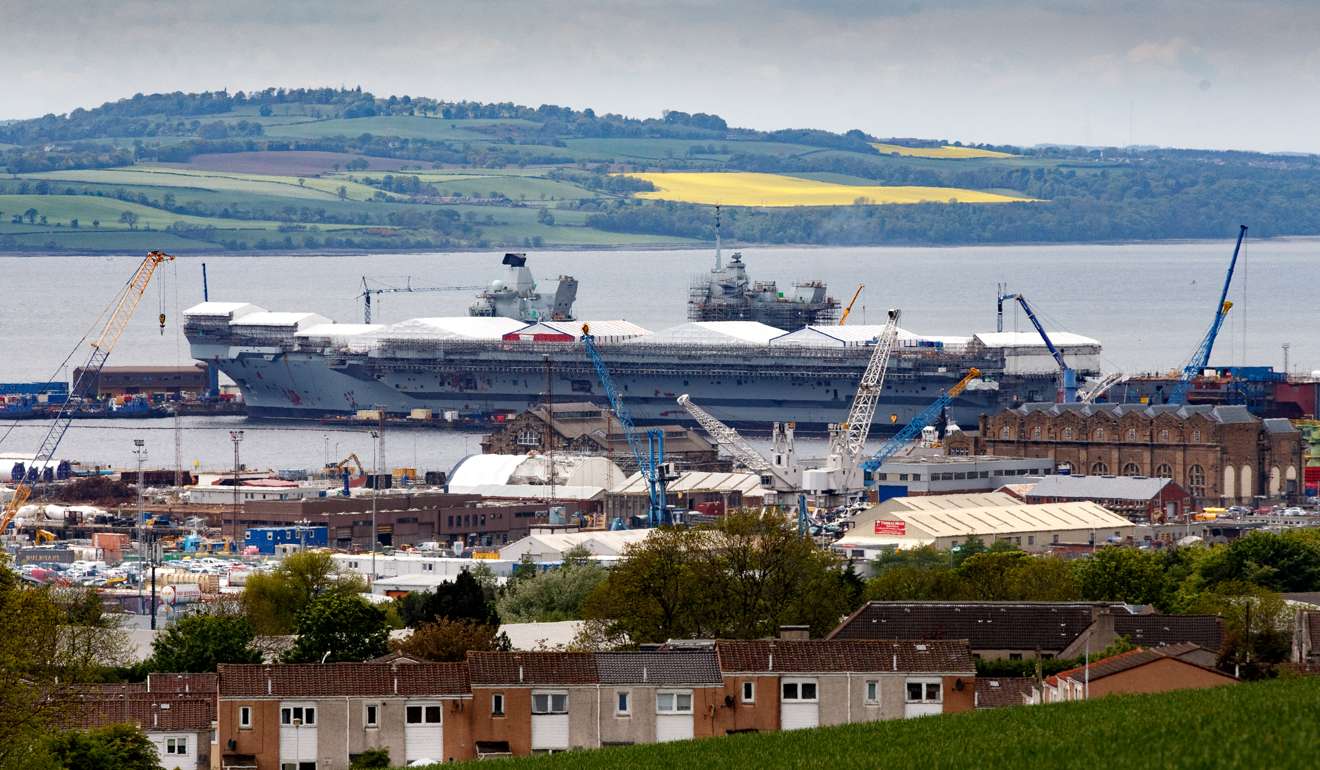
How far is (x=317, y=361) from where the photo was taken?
130m

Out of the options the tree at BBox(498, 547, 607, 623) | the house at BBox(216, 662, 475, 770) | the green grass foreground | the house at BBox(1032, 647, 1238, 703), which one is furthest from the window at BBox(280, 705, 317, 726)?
the tree at BBox(498, 547, 607, 623)

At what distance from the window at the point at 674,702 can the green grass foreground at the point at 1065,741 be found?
4380mm

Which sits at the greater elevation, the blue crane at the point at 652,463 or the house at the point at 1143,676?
the house at the point at 1143,676

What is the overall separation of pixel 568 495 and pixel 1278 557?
3354 centimetres

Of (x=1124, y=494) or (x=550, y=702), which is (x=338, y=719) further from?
(x=1124, y=494)

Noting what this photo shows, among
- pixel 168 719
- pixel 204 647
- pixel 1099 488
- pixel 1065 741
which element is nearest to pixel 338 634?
pixel 204 647

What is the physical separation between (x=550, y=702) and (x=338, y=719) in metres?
2.03

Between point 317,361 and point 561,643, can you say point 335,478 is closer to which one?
point 317,361

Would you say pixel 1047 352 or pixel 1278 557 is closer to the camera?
pixel 1278 557

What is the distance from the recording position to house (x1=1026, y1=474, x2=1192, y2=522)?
7875 cm

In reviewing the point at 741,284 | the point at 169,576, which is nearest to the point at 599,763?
the point at 169,576

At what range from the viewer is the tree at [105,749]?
2722 centimetres

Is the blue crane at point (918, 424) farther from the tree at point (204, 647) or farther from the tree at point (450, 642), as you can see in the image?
the tree at point (450, 642)

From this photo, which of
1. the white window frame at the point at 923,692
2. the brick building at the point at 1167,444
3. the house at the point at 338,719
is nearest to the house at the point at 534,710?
the house at the point at 338,719
